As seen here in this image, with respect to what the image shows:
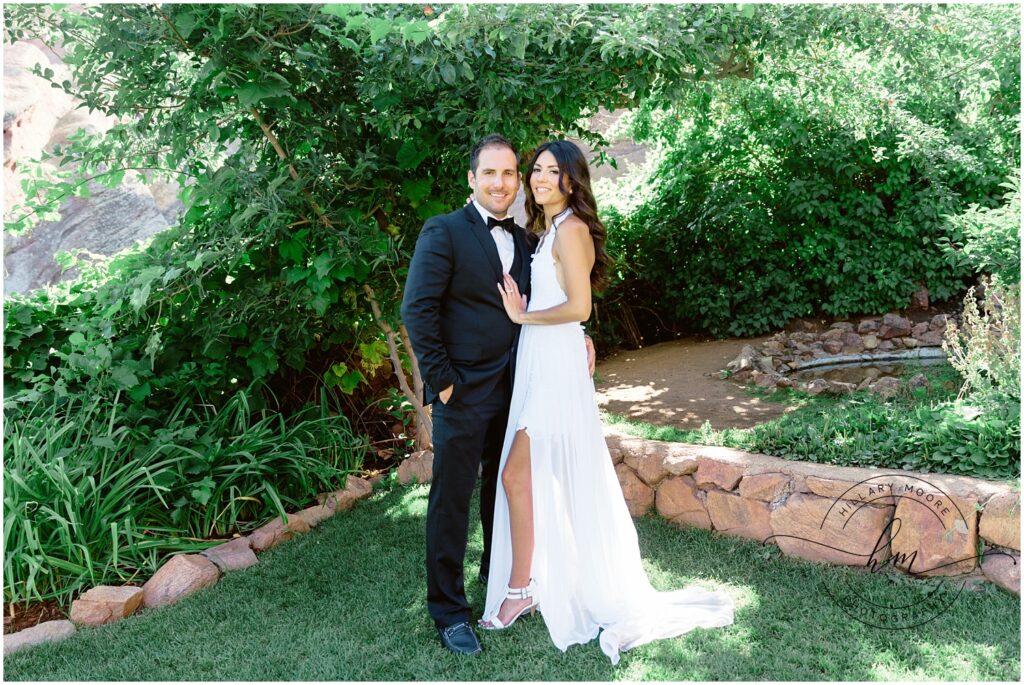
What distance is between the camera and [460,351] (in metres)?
3.25

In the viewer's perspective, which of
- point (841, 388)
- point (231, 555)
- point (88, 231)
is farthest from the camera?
point (88, 231)

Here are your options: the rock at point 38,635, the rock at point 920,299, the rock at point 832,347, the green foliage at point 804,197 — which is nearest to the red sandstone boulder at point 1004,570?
the rock at point 38,635

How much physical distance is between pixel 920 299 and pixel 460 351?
21.6ft

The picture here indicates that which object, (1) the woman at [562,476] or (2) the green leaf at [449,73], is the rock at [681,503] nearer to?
(1) the woman at [562,476]

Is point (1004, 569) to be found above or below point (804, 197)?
below

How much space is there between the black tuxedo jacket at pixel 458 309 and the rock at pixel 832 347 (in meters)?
5.00

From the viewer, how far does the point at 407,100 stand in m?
4.21

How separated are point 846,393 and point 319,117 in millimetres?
4051

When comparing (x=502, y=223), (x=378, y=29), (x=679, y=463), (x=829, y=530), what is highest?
(x=378, y=29)

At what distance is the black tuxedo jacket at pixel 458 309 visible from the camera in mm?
3121

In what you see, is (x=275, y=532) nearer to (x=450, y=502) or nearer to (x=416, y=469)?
(x=416, y=469)

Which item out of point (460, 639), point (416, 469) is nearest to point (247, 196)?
point (416, 469)

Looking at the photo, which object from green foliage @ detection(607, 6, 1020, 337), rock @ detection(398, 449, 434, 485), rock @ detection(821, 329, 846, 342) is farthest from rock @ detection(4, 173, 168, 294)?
rock @ detection(821, 329, 846, 342)

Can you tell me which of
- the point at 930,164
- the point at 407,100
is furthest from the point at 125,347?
the point at 930,164
